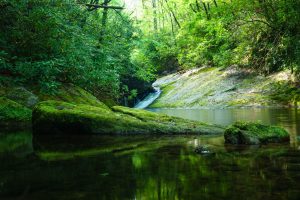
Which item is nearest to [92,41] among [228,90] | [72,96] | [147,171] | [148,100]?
[72,96]

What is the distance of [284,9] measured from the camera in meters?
16.0

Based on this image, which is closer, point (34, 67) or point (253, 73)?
point (34, 67)

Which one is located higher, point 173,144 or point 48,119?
point 48,119

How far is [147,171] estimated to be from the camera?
4.50 m

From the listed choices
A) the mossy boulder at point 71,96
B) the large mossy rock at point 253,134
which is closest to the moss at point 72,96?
the mossy boulder at point 71,96

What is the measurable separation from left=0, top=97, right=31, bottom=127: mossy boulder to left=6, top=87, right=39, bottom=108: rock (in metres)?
0.47

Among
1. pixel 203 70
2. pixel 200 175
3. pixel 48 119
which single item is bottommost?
pixel 200 175

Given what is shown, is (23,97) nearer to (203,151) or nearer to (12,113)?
(12,113)

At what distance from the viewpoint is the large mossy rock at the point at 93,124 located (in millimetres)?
8695

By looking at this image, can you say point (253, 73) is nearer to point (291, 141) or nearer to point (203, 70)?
point (203, 70)

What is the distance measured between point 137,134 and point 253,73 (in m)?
19.6

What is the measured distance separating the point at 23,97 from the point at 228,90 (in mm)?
16983

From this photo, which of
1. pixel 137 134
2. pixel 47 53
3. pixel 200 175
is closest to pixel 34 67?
pixel 47 53

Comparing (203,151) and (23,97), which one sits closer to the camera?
(203,151)
